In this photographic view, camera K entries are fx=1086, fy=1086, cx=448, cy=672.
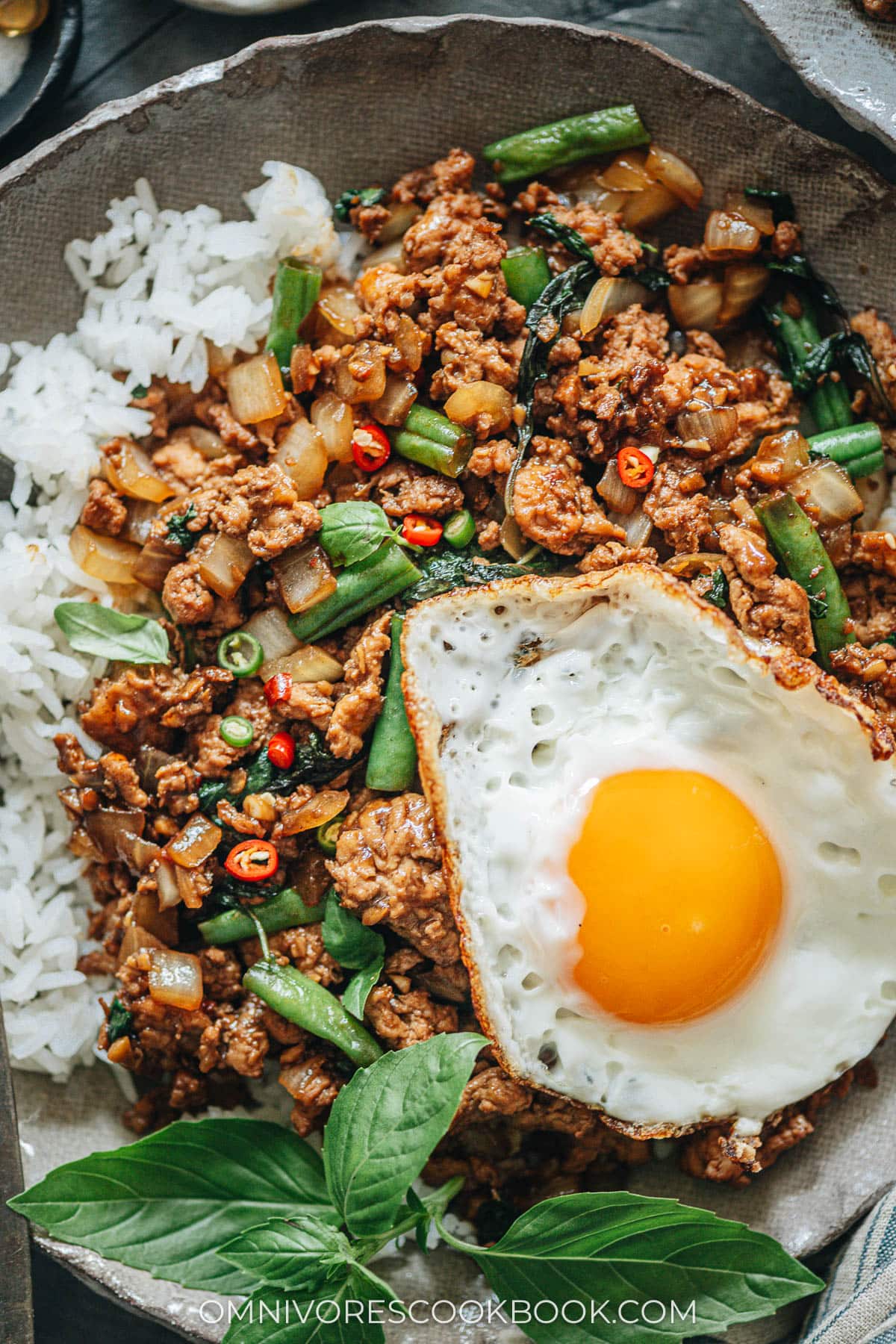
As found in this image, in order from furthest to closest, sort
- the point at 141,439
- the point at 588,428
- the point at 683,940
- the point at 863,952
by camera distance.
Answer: the point at 141,439 → the point at 588,428 → the point at 863,952 → the point at 683,940

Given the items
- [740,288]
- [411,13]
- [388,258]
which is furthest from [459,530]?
[411,13]

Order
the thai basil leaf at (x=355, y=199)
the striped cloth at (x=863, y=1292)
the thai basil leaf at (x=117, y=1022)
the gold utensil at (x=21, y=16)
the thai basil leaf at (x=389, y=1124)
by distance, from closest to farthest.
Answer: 1. the thai basil leaf at (x=389, y=1124)
2. the striped cloth at (x=863, y=1292)
3. the thai basil leaf at (x=117, y=1022)
4. the thai basil leaf at (x=355, y=199)
5. the gold utensil at (x=21, y=16)

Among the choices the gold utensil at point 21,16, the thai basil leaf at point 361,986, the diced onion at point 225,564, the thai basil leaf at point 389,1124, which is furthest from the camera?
the gold utensil at point 21,16

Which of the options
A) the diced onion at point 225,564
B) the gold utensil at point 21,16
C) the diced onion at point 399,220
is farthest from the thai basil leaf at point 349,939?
the gold utensil at point 21,16

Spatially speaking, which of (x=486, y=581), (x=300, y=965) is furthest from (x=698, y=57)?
(x=300, y=965)

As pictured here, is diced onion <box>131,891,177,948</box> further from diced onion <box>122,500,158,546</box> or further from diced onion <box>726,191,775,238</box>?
diced onion <box>726,191,775,238</box>

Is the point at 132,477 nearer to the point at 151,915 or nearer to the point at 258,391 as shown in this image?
the point at 258,391

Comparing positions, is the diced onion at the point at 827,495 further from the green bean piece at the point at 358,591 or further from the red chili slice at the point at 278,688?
the red chili slice at the point at 278,688

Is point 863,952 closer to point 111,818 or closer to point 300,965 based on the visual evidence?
point 300,965
